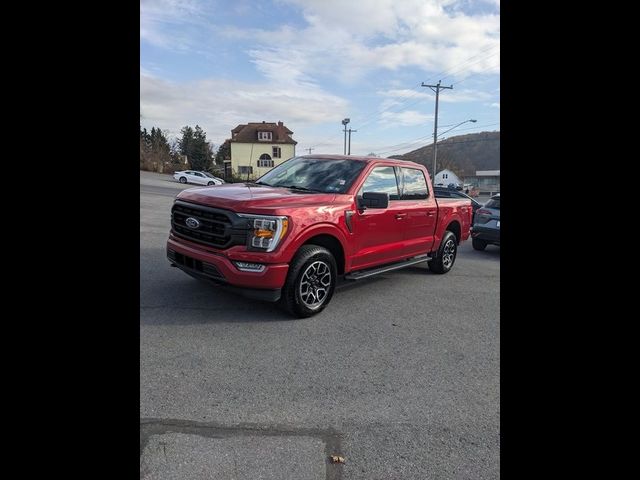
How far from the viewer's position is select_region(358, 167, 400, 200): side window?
5.40m

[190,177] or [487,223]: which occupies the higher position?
[190,177]

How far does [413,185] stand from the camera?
637 cm

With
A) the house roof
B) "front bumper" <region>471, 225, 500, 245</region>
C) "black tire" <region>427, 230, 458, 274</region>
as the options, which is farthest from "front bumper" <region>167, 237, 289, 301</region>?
the house roof

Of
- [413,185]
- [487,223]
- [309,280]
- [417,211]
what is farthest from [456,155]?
[309,280]

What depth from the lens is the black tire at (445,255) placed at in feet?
23.5

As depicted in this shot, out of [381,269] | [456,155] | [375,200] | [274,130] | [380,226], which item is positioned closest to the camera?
[375,200]

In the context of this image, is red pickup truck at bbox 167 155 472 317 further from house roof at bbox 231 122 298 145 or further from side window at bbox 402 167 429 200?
house roof at bbox 231 122 298 145

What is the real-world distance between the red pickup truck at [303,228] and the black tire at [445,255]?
0.98 metres

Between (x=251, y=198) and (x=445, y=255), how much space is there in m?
4.37

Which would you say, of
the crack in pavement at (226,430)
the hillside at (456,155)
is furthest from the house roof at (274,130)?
Answer: the crack in pavement at (226,430)

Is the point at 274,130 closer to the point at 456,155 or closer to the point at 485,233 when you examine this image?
the point at 456,155
